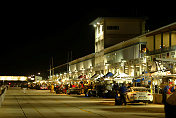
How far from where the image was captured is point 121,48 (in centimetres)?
6519

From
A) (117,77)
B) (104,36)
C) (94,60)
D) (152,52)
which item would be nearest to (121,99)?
(117,77)

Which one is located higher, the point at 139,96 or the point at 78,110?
the point at 139,96

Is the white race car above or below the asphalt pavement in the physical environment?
above

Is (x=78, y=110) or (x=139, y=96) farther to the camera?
(x=139, y=96)

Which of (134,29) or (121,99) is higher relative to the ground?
(134,29)

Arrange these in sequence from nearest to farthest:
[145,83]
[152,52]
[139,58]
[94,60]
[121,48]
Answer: [145,83]
[152,52]
[139,58]
[121,48]
[94,60]

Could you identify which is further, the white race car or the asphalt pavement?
the white race car

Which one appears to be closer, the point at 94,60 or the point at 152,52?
the point at 152,52

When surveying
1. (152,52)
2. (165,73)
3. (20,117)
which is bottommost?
(20,117)

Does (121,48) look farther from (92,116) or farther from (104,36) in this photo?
(92,116)

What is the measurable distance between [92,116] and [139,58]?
35817 millimetres

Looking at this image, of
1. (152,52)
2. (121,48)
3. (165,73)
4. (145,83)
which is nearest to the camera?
(165,73)

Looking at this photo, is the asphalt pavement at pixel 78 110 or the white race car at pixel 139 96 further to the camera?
the white race car at pixel 139 96

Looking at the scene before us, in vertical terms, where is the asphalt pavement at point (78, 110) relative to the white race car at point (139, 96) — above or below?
Result: below
